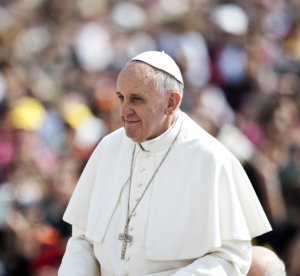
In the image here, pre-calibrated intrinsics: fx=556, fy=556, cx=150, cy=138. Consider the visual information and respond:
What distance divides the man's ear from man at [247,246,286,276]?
1.18 metres

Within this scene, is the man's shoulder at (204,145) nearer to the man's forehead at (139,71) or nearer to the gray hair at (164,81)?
the gray hair at (164,81)

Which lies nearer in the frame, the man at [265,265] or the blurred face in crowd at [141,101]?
the blurred face in crowd at [141,101]

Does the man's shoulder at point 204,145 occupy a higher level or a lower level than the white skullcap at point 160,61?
lower

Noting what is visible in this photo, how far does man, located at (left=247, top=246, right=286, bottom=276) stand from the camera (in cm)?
356

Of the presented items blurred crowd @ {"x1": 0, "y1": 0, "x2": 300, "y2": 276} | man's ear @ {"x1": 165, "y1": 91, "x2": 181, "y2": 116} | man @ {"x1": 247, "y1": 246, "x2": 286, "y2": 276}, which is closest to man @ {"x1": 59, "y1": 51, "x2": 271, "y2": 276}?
man's ear @ {"x1": 165, "y1": 91, "x2": 181, "y2": 116}

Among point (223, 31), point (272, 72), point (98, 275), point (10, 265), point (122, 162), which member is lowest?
point (10, 265)

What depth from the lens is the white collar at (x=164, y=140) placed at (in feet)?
10.8

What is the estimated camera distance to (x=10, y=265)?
561 cm

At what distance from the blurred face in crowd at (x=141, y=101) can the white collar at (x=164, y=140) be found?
12 centimetres

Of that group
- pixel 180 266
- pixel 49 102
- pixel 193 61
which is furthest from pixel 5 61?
pixel 180 266

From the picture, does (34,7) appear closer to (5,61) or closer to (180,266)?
(5,61)

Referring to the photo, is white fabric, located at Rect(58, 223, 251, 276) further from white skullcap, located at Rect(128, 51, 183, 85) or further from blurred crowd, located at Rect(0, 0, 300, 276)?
blurred crowd, located at Rect(0, 0, 300, 276)

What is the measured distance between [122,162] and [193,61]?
17.6 ft

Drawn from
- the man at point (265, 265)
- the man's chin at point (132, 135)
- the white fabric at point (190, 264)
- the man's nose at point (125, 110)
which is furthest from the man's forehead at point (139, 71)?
the man at point (265, 265)
